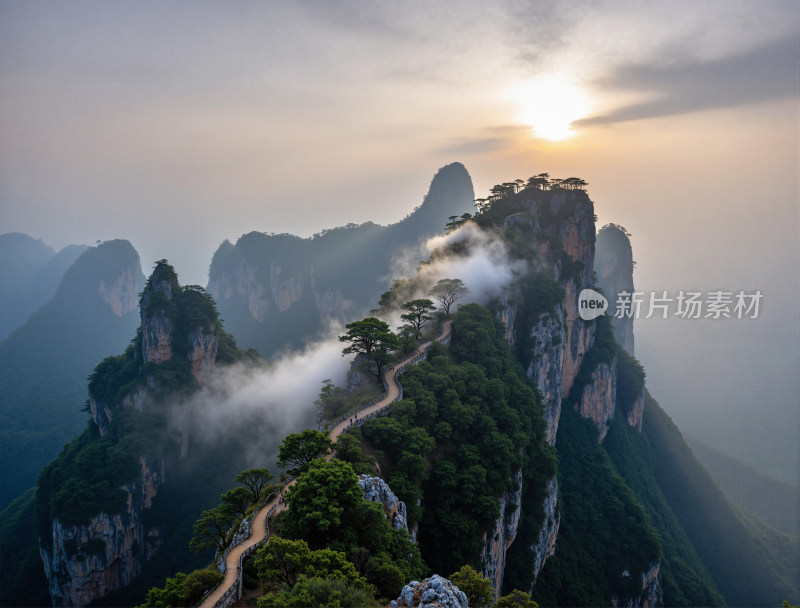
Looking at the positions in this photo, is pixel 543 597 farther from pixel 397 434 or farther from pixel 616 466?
pixel 616 466

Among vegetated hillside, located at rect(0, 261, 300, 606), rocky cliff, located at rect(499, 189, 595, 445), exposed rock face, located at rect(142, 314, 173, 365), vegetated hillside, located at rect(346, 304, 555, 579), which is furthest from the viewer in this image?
exposed rock face, located at rect(142, 314, 173, 365)

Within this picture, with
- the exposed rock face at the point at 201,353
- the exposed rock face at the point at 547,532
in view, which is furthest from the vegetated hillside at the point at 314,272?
the exposed rock face at the point at 547,532

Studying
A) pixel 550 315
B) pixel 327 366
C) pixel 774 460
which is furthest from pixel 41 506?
pixel 774 460

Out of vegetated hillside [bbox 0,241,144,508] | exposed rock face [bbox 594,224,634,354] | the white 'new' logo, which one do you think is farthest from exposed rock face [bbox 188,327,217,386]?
exposed rock face [bbox 594,224,634,354]

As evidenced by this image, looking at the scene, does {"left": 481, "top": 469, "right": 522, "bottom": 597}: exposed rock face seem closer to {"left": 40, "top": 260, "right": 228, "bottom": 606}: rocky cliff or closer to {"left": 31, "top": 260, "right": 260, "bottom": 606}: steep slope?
{"left": 31, "top": 260, "right": 260, "bottom": 606}: steep slope

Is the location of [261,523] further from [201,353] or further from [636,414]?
[636,414]

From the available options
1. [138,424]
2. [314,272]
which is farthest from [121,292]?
[138,424]
